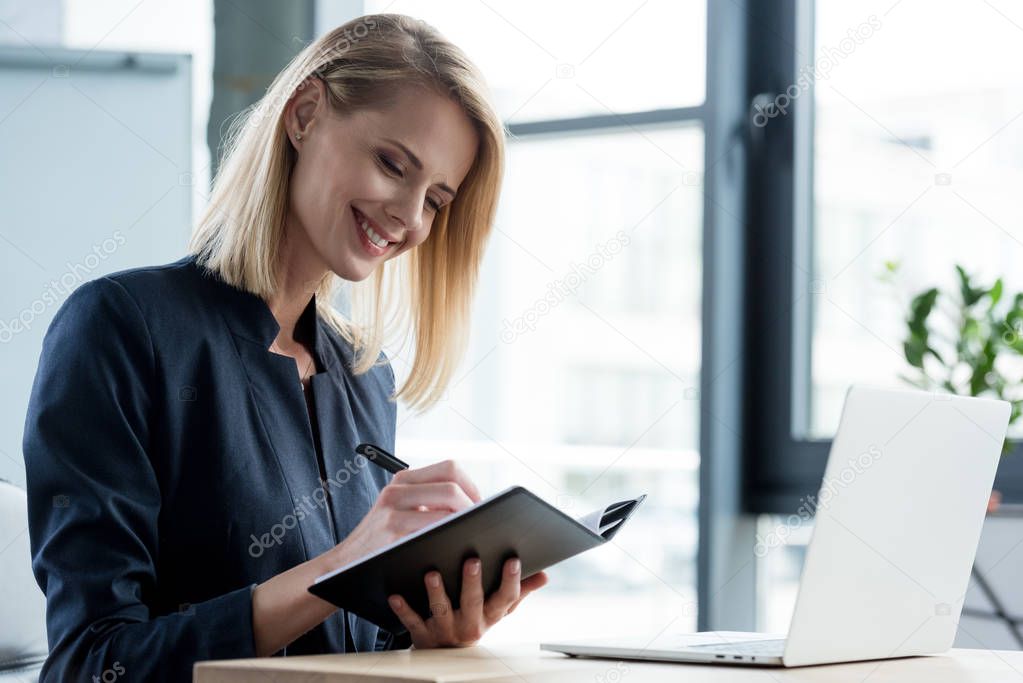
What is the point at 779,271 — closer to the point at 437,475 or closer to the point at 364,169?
the point at 364,169

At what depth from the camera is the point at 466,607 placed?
44.4 inches

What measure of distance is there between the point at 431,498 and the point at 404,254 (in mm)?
715

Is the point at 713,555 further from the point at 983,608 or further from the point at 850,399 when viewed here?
the point at 850,399

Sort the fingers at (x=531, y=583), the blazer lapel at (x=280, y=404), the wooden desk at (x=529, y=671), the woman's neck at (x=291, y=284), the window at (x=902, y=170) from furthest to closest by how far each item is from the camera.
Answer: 1. the window at (x=902, y=170)
2. the woman's neck at (x=291, y=284)
3. the blazer lapel at (x=280, y=404)
4. the fingers at (x=531, y=583)
5. the wooden desk at (x=529, y=671)

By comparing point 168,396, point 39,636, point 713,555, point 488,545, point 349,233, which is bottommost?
point 713,555

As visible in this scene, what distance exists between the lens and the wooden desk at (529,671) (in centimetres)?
89

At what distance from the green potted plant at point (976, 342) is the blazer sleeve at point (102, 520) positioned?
1712 mm

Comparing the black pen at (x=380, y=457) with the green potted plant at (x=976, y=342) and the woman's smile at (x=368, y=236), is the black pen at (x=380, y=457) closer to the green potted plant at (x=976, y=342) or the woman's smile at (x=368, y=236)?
the woman's smile at (x=368, y=236)

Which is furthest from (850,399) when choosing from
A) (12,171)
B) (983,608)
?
(12,171)

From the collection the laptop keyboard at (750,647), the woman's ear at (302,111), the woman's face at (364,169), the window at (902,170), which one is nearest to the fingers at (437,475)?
the laptop keyboard at (750,647)

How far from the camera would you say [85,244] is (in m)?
2.66

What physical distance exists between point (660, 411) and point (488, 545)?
7.29 feet

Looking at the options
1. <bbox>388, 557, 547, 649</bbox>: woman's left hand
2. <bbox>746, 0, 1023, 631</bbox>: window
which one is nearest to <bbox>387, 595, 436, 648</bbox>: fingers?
<bbox>388, 557, 547, 649</bbox>: woman's left hand

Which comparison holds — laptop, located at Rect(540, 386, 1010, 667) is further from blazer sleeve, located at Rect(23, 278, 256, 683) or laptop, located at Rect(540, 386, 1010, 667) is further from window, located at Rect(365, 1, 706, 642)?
window, located at Rect(365, 1, 706, 642)
